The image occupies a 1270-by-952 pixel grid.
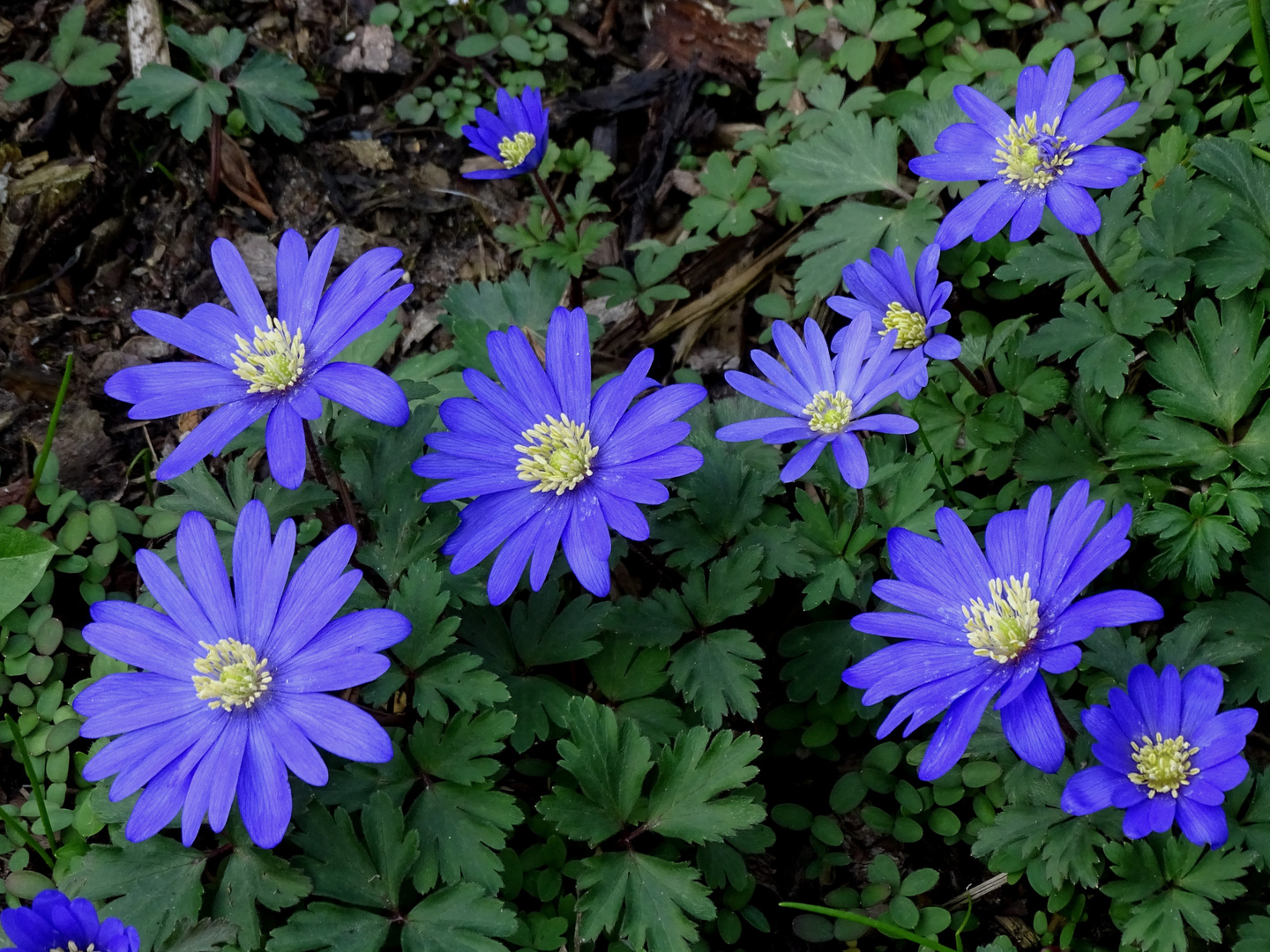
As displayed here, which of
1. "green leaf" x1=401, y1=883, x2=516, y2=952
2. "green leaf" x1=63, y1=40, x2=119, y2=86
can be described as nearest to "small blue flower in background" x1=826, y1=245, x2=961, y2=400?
"green leaf" x1=401, y1=883, x2=516, y2=952

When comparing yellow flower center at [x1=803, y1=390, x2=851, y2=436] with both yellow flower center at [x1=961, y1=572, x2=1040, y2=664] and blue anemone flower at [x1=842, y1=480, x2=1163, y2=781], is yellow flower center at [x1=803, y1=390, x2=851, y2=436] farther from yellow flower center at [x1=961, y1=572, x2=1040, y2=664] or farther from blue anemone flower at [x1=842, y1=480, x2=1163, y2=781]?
yellow flower center at [x1=961, y1=572, x2=1040, y2=664]

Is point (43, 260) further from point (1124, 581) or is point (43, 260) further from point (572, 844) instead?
point (1124, 581)

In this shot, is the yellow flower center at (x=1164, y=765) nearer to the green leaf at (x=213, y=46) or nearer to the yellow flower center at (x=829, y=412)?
the yellow flower center at (x=829, y=412)

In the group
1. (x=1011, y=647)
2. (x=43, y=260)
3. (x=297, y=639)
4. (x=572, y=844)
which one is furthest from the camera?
(x=43, y=260)

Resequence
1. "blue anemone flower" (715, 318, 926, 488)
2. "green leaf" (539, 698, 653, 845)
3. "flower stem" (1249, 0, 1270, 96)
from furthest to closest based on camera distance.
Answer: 1. "flower stem" (1249, 0, 1270, 96)
2. "blue anemone flower" (715, 318, 926, 488)
3. "green leaf" (539, 698, 653, 845)

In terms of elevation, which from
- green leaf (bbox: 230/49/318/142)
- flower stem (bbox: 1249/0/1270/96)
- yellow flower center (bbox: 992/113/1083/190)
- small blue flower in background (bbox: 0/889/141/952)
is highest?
flower stem (bbox: 1249/0/1270/96)

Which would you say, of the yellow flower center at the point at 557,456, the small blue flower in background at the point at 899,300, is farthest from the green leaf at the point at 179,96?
the small blue flower in background at the point at 899,300

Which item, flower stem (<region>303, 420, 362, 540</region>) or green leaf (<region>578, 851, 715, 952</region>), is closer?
green leaf (<region>578, 851, 715, 952</region>)

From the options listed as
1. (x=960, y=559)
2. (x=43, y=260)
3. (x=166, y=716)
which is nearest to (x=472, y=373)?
(x=166, y=716)
